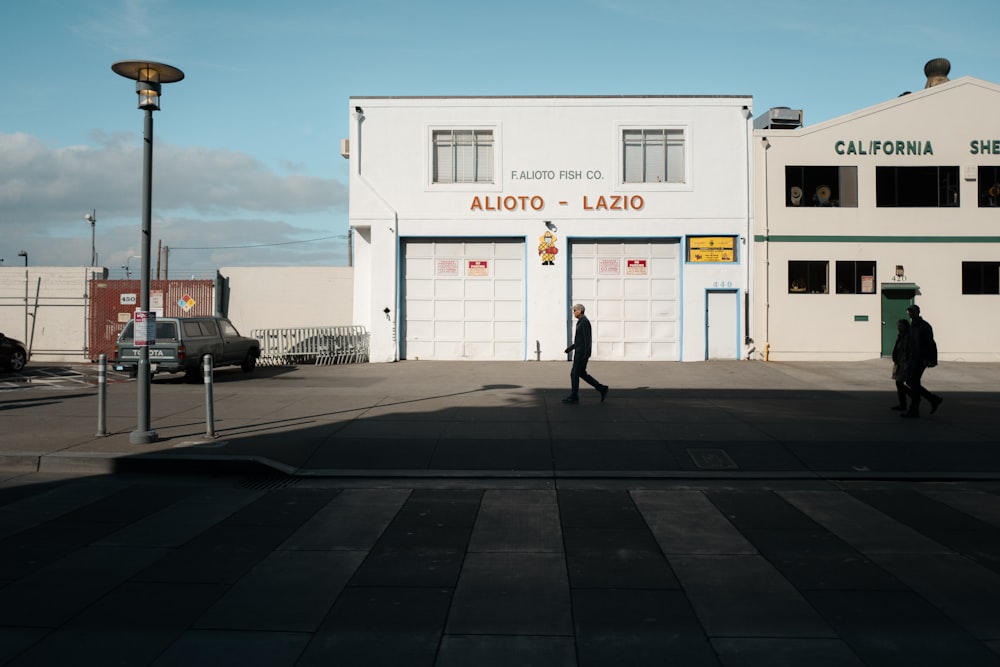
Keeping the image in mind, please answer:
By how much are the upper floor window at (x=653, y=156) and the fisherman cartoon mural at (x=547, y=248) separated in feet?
9.30

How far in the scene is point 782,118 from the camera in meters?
25.6

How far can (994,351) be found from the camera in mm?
24141

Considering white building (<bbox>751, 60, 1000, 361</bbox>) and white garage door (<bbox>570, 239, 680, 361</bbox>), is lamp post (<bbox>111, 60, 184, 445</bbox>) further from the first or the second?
white building (<bbox>751, 60, 1000, 361</bbox>)

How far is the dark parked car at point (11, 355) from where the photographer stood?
21.6m

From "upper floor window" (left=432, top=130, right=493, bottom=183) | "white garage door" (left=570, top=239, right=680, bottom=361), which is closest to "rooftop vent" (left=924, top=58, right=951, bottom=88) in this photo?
"white garage door" (left=570, top=239, right=680, bottom=361)

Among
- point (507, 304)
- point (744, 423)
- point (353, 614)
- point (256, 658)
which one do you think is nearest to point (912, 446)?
point (744, 423)

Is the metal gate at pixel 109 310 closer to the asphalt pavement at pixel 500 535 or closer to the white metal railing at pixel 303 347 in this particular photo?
the white metal railing at pixel 303 347

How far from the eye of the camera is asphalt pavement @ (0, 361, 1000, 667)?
4.70 meters

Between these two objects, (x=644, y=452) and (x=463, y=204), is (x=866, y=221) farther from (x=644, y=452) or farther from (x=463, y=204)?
(x=644, y=452)

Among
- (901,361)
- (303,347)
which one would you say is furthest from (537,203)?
(901,361)

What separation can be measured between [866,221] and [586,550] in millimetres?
20842

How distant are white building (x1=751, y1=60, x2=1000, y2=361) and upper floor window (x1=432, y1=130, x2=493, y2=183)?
26.2 ft

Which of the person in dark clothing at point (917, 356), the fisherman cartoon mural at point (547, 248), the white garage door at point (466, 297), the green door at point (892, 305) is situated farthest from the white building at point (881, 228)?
the person in dark clothing at point (917, 356)

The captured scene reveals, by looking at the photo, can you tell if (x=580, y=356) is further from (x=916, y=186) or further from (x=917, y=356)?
(x=916, y=186)
